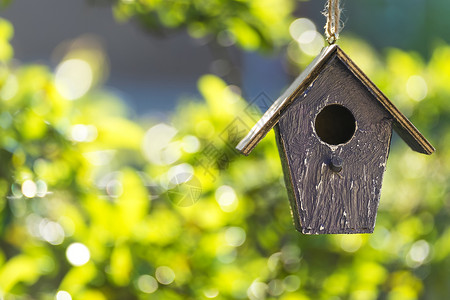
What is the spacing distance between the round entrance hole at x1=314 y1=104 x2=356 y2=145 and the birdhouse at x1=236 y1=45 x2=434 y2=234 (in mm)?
53

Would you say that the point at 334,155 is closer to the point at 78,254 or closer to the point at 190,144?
the point at 190,144

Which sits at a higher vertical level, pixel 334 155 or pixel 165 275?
pixel 334 155

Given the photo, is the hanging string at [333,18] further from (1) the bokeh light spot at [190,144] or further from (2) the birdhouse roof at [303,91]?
(1) the bokeh light spot at [190,144]

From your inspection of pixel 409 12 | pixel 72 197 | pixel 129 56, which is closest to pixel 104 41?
pixel 129 56

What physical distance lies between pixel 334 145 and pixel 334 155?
16 mm

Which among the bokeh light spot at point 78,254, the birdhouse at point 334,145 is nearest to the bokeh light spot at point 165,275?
the bokeh light spot at point 78,254

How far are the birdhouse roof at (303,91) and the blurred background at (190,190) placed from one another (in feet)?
1.02

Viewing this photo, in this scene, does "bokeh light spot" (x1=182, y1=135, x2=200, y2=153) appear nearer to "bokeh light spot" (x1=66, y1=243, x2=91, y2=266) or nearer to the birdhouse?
"bokeh light spot" (x1=66, y1=243, x2=91, y2=266)

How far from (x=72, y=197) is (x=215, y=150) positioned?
1.31ft

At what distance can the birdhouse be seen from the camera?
870 mm

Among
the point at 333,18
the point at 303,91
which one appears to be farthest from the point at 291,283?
the point at 333,18

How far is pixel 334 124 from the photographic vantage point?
A: 1.01 metres

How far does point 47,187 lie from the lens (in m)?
1.35

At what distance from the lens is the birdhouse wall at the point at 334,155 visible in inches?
34.5
